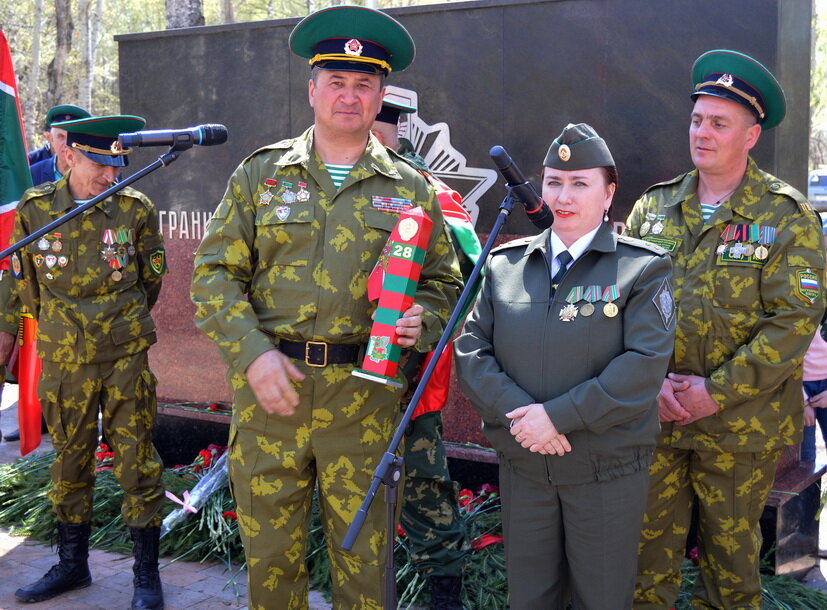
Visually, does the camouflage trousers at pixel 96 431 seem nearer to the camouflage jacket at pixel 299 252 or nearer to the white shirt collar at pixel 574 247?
the camouflage jacket at pixel 299 252

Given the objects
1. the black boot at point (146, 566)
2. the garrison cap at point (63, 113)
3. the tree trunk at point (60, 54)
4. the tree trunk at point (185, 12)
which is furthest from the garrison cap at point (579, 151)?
the tree trunk at point (60, 54)

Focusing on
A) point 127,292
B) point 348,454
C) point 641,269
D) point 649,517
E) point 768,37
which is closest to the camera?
point 641,269

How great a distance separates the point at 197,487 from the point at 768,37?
12.3 feet

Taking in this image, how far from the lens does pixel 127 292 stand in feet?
14.1

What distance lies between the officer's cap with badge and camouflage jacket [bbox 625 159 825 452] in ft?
8.39

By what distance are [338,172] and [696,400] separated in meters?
1.55

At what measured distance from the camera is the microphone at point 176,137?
312 centimetres

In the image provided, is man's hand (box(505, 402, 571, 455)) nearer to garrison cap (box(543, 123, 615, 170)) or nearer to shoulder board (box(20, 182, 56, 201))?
garrison cap (box(543, 123, 615, 170))

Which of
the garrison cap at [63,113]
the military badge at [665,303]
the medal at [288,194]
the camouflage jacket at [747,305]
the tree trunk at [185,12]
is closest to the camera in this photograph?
the military badge at [665,303]

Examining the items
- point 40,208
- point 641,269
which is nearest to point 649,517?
point 641,269

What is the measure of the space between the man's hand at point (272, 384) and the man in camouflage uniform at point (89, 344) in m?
1.68

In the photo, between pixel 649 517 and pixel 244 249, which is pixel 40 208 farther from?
pixel 649 517

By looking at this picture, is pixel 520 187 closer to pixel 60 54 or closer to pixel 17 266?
pixel 17 266

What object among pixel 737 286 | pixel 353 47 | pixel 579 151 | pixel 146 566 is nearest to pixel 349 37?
pixel 353 47
